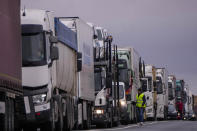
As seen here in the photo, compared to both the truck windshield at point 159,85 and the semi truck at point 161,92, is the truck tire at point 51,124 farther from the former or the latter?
the truck windshield at point 159,85

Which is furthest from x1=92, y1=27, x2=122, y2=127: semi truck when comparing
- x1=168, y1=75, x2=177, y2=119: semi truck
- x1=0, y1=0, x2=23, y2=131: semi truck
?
x1=168, y1=75, x2=177, y2=119: semi truck

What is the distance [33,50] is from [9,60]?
11.5 feet

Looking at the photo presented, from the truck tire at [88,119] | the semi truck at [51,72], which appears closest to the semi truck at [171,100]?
the truck tire at [88,119]

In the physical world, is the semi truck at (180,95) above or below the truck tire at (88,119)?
below

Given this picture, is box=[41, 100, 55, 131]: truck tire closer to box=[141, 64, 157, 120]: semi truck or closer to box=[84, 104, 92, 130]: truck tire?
box=[84, 104, 92, 130]: truck tire

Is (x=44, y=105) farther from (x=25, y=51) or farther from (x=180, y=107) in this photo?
(x=180, y=107)

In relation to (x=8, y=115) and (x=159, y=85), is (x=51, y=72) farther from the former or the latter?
(x=159, y=85)

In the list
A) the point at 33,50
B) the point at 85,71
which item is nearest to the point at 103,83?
the point at 85,71

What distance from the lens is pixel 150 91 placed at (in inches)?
2104

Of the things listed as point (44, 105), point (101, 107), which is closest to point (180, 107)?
point (101, 107)

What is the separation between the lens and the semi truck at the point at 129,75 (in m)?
41.0

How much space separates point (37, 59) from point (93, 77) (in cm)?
1024

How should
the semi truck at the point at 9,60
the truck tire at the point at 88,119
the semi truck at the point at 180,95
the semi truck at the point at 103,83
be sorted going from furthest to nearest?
1. the semi truck at the point at 180,95
2. the semi truck at the point at 103,83
3. the truck tire at the point at 88,119
4. the semi truck at the point at 9,60

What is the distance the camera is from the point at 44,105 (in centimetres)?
2120
